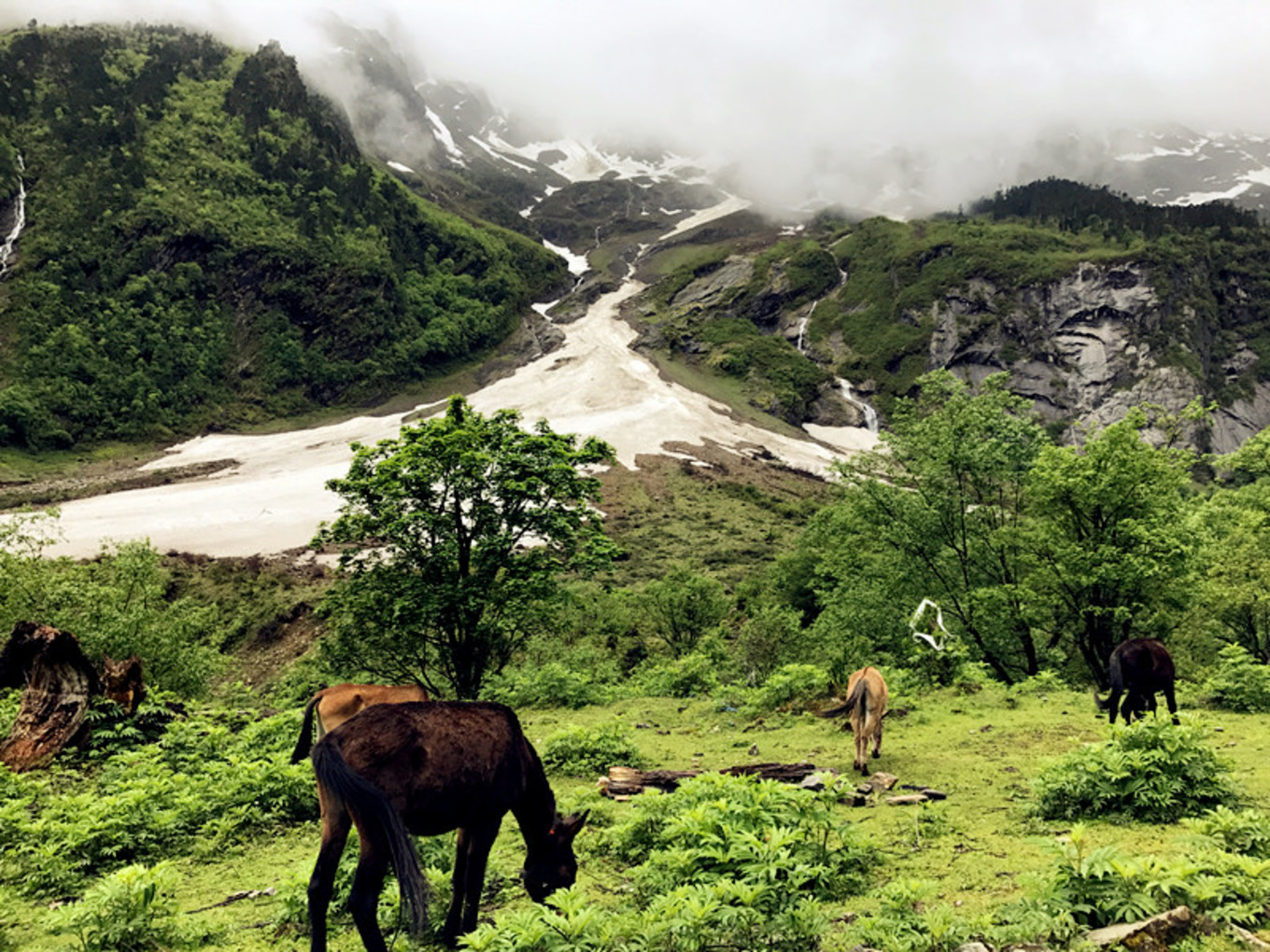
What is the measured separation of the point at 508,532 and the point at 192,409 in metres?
121

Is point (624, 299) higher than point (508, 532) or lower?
higher

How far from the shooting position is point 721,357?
502ft

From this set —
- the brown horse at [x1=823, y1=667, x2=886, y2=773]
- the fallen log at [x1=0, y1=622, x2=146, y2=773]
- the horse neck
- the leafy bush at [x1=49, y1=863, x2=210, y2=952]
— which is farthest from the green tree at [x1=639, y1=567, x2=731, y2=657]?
the leafy bush at [x1=49, y1=863, x2=210, y2=952]

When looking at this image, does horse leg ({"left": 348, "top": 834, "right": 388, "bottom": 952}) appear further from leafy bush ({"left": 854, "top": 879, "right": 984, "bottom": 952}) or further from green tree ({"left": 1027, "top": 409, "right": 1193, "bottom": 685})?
Result: green tree ({"left": 1027, "top": 409, "right": 1193, "bottom": 685})

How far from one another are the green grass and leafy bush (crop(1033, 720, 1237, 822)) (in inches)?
12.3

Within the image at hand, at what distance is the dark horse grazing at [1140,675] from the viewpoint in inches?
489

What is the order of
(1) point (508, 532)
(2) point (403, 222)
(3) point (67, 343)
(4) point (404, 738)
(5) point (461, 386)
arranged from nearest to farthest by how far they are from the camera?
1. (4) point (404, 738)
2. (1) point (508, 532)
3. (3) point (67, 343)
4. (5) point (461, 386)
5. (2) point (403, 222)

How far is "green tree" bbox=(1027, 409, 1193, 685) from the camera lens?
20.1 m

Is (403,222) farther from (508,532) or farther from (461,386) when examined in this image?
(508,532)

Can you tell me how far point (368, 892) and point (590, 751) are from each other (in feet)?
29.9

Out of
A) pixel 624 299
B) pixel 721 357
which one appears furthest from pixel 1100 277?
pixel 624 299

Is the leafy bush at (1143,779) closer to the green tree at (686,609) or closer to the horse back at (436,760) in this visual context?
the horse back at (436,760)

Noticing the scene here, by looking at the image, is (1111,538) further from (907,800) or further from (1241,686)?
(907,800)

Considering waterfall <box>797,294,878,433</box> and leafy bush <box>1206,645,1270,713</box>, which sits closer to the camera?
leafy bush <box>1206,645,1270,713</box>
